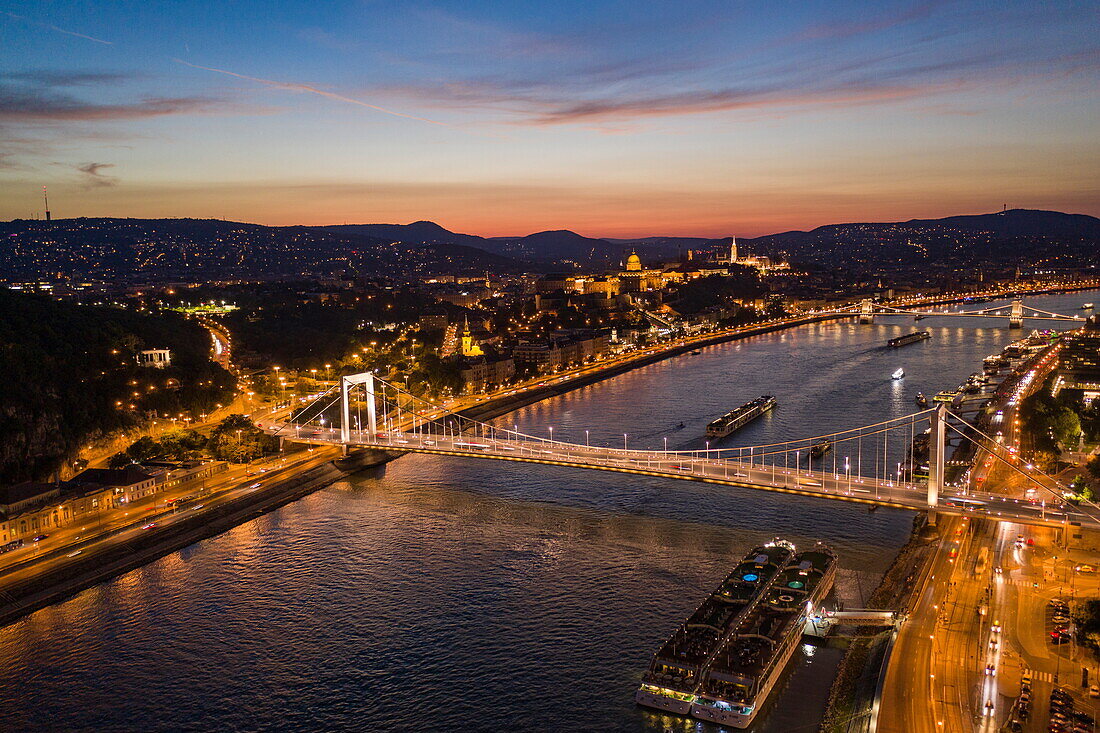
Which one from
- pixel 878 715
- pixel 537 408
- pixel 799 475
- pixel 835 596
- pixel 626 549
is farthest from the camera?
pixel 537 408

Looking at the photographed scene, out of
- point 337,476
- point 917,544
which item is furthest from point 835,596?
point 337,476

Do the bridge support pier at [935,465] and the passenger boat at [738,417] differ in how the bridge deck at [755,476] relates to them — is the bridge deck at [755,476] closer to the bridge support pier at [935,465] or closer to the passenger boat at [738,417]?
the bridge support pier at [935,465]

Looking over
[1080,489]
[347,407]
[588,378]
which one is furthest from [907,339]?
[347,407]

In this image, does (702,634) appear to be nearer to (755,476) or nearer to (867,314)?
(755,476)

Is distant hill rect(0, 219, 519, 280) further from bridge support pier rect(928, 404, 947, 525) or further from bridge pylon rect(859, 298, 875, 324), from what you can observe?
bridge support pier rect(928, 404, 947, 525)

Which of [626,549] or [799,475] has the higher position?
[799,475]

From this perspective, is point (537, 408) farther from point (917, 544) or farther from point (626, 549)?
point (917, 544)

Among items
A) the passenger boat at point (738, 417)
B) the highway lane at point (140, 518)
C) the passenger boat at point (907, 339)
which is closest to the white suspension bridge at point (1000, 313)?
the passenger boat at point (907, 339)

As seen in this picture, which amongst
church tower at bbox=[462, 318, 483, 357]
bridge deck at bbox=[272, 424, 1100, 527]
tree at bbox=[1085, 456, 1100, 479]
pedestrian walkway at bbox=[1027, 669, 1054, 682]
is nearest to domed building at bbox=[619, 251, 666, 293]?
church tower at bbox=[462, 318, 483, 357]
